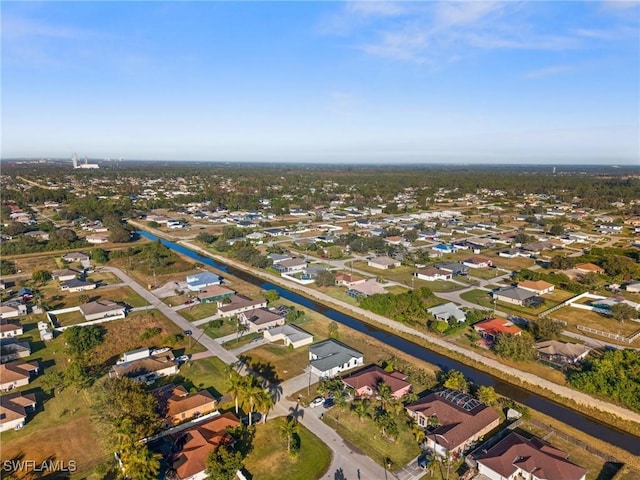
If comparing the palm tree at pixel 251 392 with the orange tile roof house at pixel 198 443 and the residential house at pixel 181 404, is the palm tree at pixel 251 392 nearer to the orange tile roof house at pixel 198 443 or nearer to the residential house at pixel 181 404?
the orange tile roof house at pixel 198 443

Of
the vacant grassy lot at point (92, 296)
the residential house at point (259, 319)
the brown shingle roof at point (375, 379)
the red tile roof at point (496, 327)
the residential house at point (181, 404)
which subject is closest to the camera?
the residential house at point (181, 404)

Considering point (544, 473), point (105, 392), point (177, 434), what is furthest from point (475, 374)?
point (105, 392)

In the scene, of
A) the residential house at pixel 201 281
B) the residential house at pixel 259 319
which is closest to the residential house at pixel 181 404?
the residential house at pixel 259 319

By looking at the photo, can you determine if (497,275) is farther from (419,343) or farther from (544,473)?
(544,473)

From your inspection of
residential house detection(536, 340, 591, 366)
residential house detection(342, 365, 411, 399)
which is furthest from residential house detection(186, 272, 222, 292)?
residential house detection(536, 340, 591, 366)

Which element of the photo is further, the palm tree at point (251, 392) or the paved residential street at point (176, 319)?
the paved residential street at point (176, 319)

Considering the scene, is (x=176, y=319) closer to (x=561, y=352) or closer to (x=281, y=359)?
(x=281, y=359)

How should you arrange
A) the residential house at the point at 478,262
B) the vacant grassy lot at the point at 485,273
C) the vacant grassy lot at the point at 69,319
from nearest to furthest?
the vacant grassy lot at the point at 69,319 → the vacant grassy lot at the point at 485,273 → the residential house at the point at 478,262
